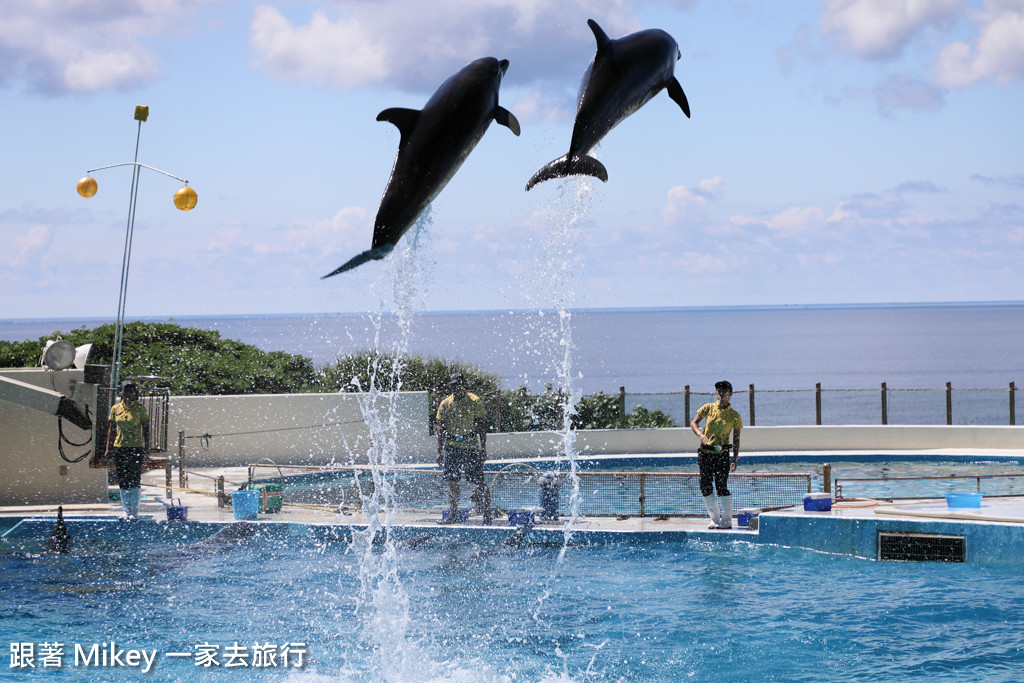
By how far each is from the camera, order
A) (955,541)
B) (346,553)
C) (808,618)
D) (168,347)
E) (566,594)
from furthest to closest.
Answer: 1. (168,347)
2. (346,553)
3. (955,541)
4. (566,594)
5. (808,618)

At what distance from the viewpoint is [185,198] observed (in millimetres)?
15312

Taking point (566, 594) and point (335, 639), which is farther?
point (566, 594)

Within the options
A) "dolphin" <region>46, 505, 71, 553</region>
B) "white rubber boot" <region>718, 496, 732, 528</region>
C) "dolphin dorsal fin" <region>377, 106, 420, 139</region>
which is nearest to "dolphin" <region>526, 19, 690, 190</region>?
"dolphin dorsal fin" <region>377, 106, 420, 139</region>

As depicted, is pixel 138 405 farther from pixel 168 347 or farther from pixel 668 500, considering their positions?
pixel 168 347

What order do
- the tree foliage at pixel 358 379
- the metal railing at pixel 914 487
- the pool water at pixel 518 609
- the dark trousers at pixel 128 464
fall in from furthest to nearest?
the tree foliage at pixel 358 379 → the metal railing at pixel 914 487 → the dark trousers at pixel 128 464 → the pool water at pixel 518 609

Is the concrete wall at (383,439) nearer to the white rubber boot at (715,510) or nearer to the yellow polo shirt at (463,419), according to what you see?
the yellow polo shirt at (463,419)

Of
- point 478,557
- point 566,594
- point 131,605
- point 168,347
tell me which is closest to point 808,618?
point 566,594

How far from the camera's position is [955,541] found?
11.0 metres

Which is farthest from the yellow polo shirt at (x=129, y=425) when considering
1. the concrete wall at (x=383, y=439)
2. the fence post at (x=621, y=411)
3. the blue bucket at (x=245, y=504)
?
the fence post at (x=621, y=411)

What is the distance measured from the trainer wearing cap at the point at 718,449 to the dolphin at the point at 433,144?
6.22m

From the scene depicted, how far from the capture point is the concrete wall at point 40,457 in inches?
531

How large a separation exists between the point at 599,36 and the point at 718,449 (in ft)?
21.5

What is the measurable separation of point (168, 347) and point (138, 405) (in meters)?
11.9

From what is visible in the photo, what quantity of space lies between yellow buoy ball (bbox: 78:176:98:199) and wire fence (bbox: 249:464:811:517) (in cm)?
514
